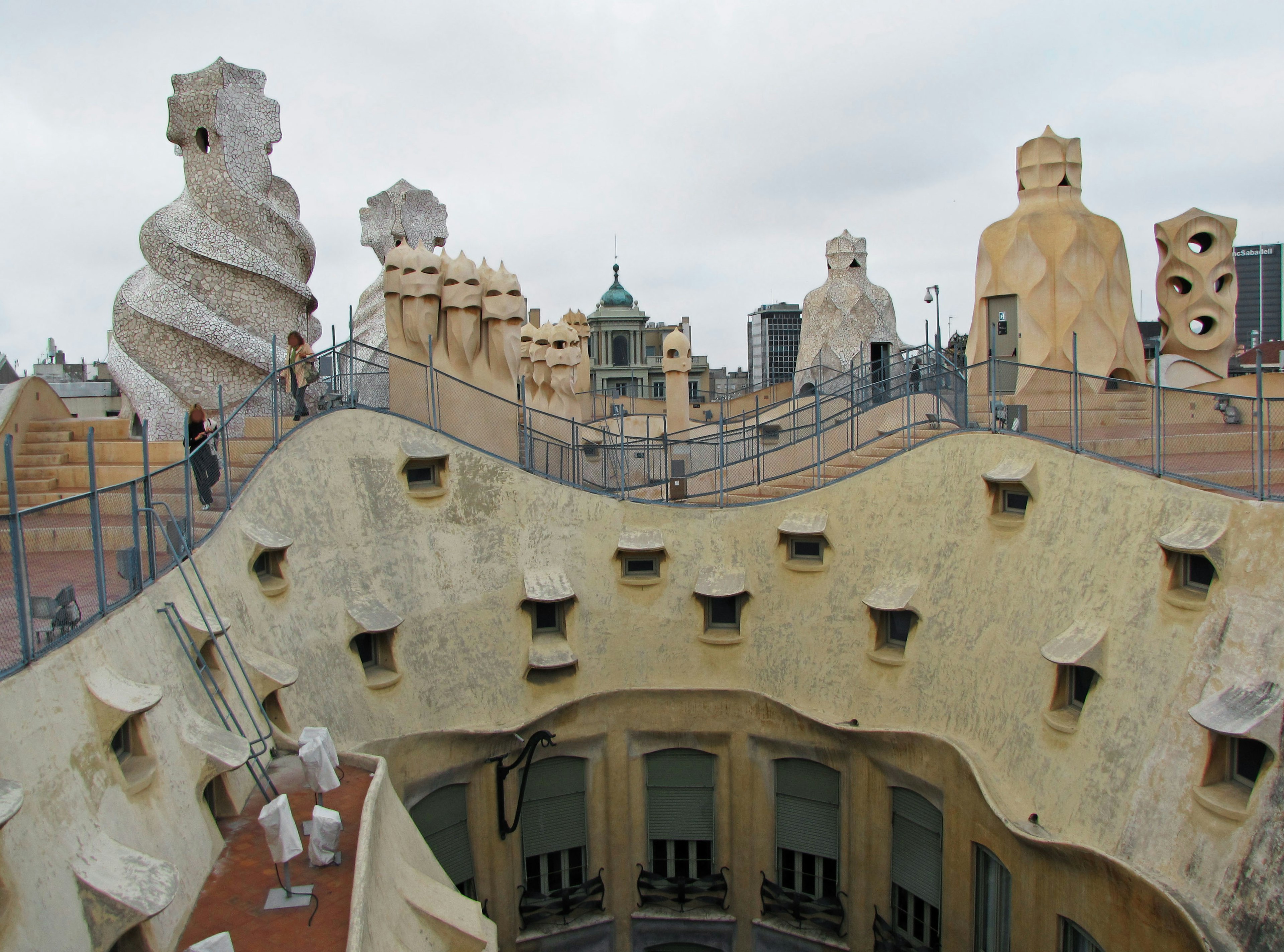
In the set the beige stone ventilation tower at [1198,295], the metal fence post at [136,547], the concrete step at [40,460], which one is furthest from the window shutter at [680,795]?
the beige stone ventilation tower at [1198,295]

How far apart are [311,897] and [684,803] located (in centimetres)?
995

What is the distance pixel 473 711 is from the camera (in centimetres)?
1616

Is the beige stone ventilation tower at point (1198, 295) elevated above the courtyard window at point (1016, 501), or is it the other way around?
the beige stone ventilation tower at point (1198, 295)

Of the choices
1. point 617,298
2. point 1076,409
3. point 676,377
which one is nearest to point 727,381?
point 617,298

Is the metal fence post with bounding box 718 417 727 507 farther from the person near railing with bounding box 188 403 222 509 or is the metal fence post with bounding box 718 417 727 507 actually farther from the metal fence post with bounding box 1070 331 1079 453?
the person near railing with bounding box 188 403 222 509

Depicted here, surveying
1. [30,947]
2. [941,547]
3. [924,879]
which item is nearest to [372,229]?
[941,547]

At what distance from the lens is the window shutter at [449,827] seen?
1545cm

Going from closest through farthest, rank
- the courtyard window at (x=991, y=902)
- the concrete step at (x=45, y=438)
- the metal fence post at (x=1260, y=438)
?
the metal fence post at (x=1260, y=438) < the courtyard window at (x=991, y=902) < the concrete step at (x=45, y=438)

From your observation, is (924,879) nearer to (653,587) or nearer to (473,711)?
(653,587)

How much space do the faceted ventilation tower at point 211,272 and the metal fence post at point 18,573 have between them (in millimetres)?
10516

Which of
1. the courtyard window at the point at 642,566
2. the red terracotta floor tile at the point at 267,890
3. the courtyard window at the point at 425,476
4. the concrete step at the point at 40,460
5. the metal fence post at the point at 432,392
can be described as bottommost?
the red terracotta floor tile at the point at 267,890

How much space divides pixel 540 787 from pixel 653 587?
161 inches

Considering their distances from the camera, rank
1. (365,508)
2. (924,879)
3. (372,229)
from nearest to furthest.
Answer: (924,879) < (365,508) < (372,229)

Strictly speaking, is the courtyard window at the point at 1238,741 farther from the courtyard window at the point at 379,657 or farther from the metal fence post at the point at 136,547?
the courtyard window at the point at 379,657
